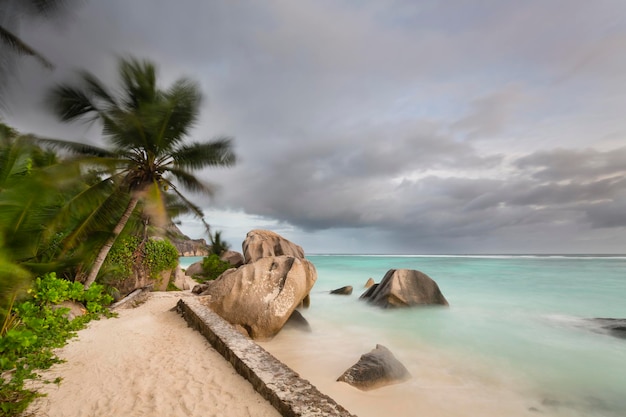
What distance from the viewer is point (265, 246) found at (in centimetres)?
1908

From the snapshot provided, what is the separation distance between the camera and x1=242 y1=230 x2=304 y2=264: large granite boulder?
1883 cm

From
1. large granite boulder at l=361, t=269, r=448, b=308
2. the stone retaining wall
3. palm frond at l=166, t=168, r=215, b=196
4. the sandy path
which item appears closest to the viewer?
the stone retaining wall

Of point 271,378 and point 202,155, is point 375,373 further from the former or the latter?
point 202,155

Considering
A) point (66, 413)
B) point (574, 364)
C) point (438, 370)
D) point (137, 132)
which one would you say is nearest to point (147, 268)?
point (137, 132)

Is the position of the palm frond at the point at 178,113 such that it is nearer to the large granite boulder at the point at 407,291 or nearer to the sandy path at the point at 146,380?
the sandy path at the point at 146,380

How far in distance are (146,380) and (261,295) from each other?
3.95 meters

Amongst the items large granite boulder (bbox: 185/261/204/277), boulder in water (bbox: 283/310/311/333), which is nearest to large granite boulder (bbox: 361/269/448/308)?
boulder in water (bbox: 283/310/311/333)

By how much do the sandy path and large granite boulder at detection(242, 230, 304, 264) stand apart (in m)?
12.1

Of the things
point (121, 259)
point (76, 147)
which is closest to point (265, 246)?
point (121, 259)

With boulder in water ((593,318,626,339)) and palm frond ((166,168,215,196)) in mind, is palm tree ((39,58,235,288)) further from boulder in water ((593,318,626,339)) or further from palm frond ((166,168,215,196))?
boulder in water ((593,318,626,339))

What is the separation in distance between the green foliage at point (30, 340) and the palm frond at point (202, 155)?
5839mm

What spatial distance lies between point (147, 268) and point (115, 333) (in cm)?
773

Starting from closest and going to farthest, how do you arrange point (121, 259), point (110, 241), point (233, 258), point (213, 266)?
1. point (110, 241)
2. point (121, 259)
3. point (213, 266)
4. point (233, 258)

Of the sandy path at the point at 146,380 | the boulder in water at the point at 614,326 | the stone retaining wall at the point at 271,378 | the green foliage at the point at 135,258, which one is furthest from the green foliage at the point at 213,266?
the boulder in water at the point at 614,326
